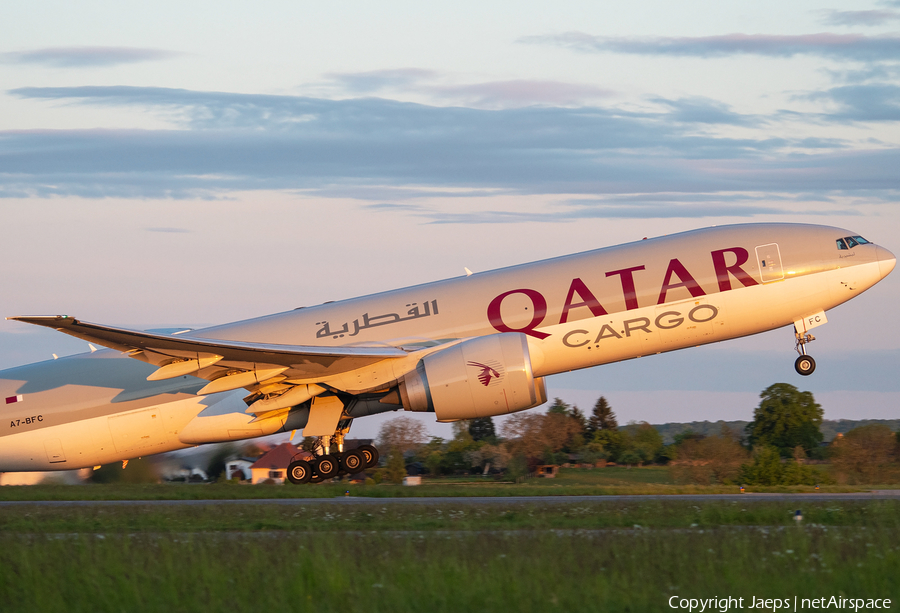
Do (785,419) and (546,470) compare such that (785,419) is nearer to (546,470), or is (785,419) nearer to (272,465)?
(546,470)

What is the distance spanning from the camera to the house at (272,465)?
29.5m

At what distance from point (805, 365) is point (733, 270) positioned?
3684 millimetres

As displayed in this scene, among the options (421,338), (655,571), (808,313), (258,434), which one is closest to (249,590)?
(655,571)

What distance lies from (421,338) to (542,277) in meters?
3.43

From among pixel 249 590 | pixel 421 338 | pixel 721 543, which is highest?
pixel 421 338

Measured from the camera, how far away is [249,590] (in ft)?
31.0

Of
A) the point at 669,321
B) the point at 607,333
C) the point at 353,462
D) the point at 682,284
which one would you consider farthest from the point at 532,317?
the point at 353,462

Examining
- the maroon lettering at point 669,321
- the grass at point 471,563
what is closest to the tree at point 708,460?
the maroon lettering at point 669,321

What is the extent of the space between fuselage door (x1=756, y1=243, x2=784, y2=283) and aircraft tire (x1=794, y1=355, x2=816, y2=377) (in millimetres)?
2703

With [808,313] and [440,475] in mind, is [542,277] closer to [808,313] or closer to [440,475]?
[808,313]

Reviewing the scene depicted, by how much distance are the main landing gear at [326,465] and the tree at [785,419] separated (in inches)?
934

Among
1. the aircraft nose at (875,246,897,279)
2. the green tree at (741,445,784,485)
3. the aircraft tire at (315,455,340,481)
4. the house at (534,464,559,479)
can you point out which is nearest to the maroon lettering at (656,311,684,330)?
the aircraft nose at (875,246,897,279)

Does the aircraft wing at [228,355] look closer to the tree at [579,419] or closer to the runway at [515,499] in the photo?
the runway at [515,499]

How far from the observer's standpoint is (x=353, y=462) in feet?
81.2
